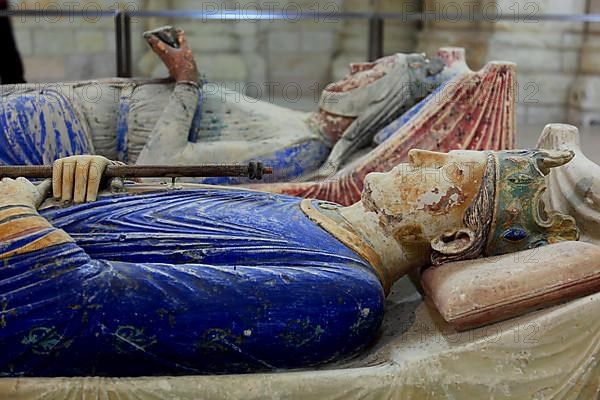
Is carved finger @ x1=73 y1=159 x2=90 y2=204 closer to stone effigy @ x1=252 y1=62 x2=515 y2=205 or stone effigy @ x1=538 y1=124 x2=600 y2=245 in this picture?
stone effigy @ x1=252 y1=62 x2=515 y2=205

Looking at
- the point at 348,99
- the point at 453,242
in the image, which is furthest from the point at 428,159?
the point at 348,99

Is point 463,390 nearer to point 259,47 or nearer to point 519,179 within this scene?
point 519,179

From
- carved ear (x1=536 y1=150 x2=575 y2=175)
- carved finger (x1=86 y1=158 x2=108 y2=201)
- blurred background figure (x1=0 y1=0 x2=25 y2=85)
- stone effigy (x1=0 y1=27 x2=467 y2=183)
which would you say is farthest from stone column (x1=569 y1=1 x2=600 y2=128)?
carved finger (x1=86 y1=158 x2=108 y2=201)

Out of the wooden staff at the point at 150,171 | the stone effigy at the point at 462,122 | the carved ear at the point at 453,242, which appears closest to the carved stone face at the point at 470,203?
the carved ear at the point at 453,242

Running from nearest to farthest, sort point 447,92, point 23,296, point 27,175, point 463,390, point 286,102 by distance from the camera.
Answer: point 23,296 < point 463,390 < point 27,175 < point 447,92 < point 286,102

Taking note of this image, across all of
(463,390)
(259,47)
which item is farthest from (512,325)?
(259,47)

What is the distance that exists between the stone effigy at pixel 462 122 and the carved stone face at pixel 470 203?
1017mm

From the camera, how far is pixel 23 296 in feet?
6.29

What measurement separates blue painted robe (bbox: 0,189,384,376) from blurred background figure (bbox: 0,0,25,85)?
3.85 meters

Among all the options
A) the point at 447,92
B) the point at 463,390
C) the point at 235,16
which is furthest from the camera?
the point at 235,16

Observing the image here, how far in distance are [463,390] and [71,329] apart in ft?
3.15

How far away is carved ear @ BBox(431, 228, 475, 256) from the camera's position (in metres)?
2.25

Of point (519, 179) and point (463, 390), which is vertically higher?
point (519, 179)

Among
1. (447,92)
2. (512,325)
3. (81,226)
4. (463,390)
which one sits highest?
(447,92)
